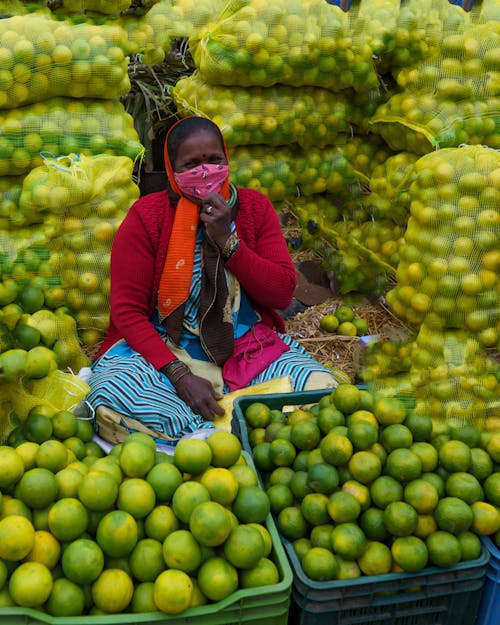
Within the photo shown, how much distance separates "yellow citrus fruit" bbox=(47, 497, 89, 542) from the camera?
1.53 metres

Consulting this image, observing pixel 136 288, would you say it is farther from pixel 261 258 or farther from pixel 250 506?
pixel 250 506

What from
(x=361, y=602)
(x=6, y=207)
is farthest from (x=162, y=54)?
(x=361, y=602)

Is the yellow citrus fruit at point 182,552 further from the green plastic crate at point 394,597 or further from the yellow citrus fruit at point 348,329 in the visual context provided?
the yellow citrus fruit at point 348,329

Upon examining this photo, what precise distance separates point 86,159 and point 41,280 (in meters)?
0.70

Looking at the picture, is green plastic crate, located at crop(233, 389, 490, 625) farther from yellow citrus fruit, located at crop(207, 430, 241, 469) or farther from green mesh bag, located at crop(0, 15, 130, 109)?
green mesh bag, located at crop(0, 15, 130, 109)

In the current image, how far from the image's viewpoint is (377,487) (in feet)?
6.04

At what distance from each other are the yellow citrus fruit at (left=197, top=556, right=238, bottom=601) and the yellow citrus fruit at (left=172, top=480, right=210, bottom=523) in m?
0.13

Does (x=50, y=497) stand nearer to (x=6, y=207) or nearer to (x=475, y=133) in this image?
(x=6, y=207)

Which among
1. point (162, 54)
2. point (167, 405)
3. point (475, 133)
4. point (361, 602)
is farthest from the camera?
point (162, 54)

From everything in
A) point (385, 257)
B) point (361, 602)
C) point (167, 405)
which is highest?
point (361, 602)

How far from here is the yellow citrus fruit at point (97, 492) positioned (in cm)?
158

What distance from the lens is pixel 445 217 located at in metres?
2.63

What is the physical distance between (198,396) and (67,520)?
43.3 inches

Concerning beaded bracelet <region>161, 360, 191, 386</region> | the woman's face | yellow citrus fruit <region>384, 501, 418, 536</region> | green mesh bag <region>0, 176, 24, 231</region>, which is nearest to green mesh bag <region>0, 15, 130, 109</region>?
green mesh bag <region>0, 176, 24, 231</region>
